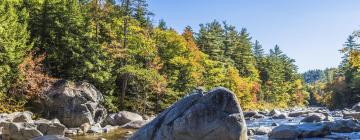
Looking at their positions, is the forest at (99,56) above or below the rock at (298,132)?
above

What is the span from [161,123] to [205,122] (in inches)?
62.9

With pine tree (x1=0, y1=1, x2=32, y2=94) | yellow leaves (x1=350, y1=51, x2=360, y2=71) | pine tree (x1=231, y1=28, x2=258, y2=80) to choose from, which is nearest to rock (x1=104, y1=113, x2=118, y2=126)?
pine tree (x1=0, y1=1, x2=32, y2=94)

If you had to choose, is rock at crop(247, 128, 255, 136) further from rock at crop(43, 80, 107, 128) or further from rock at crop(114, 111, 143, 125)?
rock at crop(43, 80, 107, 128)

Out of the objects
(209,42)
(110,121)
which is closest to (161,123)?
(110,121)

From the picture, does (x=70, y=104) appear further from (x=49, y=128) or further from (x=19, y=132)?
(x=19, y=132)

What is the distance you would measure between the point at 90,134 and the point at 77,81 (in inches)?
410

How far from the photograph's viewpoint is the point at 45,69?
3650 cm

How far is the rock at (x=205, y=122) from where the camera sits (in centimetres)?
1439

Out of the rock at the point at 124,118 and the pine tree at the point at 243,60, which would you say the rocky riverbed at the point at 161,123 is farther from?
the pine tree at the point at 243,60

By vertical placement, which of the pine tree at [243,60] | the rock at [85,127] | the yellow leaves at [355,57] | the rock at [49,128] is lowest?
the rock at [85,127]

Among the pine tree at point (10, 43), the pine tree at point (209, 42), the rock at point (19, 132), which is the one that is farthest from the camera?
the pine tree at point (209, 42)

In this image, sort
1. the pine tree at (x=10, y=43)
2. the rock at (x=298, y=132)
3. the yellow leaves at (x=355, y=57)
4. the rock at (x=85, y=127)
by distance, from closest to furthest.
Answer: the rock at (x=298, y=132) → the yellow leaves at (x=355, y=57) → the rock at (x=85, y=127) → the pine tree at (x=10, y=43)

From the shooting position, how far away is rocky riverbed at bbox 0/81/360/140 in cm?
1447

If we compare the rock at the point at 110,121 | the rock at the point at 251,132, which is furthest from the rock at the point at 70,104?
the rock at the point at 251,132
